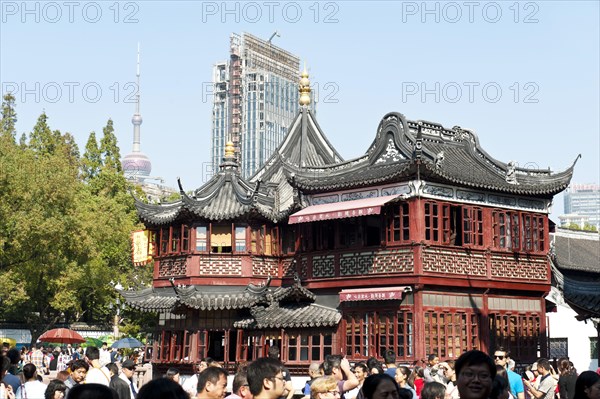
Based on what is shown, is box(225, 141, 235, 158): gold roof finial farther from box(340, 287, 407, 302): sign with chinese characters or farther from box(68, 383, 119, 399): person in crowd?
Answer: box(68, 383, 119, 399): person in crowd

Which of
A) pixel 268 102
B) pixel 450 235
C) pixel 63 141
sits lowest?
pixel 450 235

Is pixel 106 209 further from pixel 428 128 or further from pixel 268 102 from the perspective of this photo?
pixel 268 102

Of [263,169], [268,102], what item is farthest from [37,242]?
[268,102]

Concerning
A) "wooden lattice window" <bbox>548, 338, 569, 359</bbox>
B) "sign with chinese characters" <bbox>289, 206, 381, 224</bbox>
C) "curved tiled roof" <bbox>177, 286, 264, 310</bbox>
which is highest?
"sign with chinese characters" <bbox>289, 206, 381, 224</bbox>

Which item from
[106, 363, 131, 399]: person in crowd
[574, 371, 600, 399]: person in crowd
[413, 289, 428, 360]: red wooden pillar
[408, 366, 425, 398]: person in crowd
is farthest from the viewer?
[413, 289, 428, 360]: red wooden pillar

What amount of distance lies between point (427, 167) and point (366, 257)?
3.64 metres

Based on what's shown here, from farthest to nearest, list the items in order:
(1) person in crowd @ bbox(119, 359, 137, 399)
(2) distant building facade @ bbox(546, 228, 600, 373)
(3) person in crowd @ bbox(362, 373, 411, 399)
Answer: (2) distant building facade @ bbox(546, 228, 600, 373)
(1) person in crowd @ bbox(119, 359, 137, 399)
(3) person in crowd @ bbox(362, 373, 411, 399)

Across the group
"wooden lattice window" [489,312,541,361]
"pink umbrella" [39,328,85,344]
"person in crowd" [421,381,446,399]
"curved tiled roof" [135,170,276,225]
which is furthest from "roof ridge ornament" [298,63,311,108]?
"person in crowd" [421,381,446,399]

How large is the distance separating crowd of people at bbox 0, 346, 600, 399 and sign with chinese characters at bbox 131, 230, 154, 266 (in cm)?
2171

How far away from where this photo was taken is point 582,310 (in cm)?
3209

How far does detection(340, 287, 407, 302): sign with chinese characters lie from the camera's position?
30.6m

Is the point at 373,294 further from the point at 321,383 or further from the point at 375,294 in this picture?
the point at 321,383

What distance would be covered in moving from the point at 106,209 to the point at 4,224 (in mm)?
14144

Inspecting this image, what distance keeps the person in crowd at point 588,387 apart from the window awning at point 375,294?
2067cm
